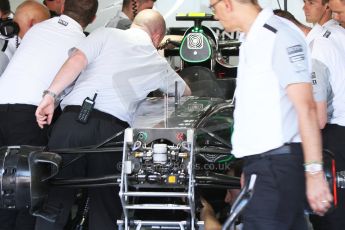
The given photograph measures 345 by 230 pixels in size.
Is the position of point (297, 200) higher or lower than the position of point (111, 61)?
lower

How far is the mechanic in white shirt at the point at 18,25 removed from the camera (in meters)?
4.59

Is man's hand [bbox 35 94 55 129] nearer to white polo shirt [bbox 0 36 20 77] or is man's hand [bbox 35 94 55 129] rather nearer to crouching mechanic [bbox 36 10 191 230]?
crouching mechanic [bbox 36 10 191 230]

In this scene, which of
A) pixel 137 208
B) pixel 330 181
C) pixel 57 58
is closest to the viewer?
pixel 330 181

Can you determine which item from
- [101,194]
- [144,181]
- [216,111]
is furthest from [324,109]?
[101,194]

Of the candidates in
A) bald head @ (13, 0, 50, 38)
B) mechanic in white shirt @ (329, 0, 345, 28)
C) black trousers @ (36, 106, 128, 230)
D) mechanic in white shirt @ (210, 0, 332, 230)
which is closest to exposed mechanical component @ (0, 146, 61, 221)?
black trousers @ (36, 106, 128, 230)

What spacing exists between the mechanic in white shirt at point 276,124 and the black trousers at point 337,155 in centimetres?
129

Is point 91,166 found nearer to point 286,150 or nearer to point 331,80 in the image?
point 331,80

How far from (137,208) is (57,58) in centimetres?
137

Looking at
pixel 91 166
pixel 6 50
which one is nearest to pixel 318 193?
pixel 91 166

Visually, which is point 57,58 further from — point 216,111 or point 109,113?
point 216,111

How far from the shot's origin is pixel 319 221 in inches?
160

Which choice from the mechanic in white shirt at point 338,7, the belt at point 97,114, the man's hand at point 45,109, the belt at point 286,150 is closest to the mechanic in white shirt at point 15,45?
the belt at point 97,114

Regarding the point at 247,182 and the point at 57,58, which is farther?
the point at 57,58

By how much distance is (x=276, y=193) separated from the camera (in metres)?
2.61
